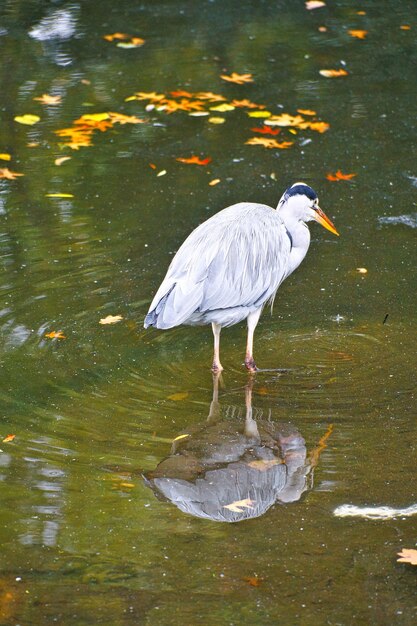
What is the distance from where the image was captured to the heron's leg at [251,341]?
7036mm

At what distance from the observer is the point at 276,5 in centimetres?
1353

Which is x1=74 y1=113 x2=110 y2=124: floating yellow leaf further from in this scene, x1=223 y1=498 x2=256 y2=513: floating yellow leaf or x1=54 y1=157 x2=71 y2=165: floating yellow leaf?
x1=223 y1=498 x2=256 y2=513: floating yellow leaf

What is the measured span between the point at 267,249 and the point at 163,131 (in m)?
3.58

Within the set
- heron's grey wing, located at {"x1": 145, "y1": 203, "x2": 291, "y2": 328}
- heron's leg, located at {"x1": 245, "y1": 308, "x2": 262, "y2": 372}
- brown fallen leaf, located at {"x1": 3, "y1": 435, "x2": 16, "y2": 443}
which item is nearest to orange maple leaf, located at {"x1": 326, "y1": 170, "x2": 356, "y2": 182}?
heron's grey wing, located at {"x1": 145, "y1": 203, "x2": 291, "y2": 328}

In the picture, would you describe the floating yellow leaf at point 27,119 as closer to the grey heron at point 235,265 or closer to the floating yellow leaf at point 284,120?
the floating yellow leaf at point 284,120

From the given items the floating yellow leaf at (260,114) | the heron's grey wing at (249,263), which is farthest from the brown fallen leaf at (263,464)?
the floating yellow leaf at (260,114)

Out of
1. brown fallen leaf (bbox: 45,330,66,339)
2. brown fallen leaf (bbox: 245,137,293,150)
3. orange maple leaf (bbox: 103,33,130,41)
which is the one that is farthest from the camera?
orange maple leaf (bbox: 103,33,130,41)

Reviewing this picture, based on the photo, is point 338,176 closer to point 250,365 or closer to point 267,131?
point 267,131

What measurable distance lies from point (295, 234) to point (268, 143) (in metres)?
2.93

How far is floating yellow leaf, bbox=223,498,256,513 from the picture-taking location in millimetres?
5430

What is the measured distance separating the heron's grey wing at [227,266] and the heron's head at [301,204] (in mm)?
107

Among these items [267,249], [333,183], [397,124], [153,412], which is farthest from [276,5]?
[153,412]

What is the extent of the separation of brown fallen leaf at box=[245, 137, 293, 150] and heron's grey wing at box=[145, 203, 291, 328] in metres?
2.82

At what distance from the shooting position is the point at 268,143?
10.2 metres
